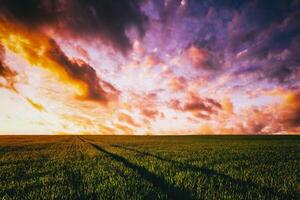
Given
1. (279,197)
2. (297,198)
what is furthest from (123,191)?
(297,198)

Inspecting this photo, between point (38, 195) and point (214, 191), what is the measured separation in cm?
609

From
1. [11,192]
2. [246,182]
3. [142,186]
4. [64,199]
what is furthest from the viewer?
[246,182]

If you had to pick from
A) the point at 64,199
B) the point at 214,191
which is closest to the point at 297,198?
the point at 214,191

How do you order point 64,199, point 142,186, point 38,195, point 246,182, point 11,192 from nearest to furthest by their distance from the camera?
point 64,199 < point 38,195 < point 11,192 < point 142,186 < point 246,182

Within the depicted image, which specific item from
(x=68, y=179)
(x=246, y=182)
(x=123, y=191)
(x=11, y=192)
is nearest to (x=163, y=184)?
(x=123, y=191)

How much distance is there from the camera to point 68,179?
28.8 feet

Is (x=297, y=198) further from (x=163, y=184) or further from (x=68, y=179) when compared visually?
(x=68, y=179)

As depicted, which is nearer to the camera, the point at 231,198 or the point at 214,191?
the point at 231,198

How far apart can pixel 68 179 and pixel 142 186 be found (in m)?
3.70

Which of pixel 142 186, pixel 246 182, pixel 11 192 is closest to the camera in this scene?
pixel 11 192

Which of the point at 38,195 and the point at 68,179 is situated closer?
the point at 38,195

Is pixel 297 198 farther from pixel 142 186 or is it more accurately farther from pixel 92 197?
pixel 92 197

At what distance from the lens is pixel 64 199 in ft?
20.0

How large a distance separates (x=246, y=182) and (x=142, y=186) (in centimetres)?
460
